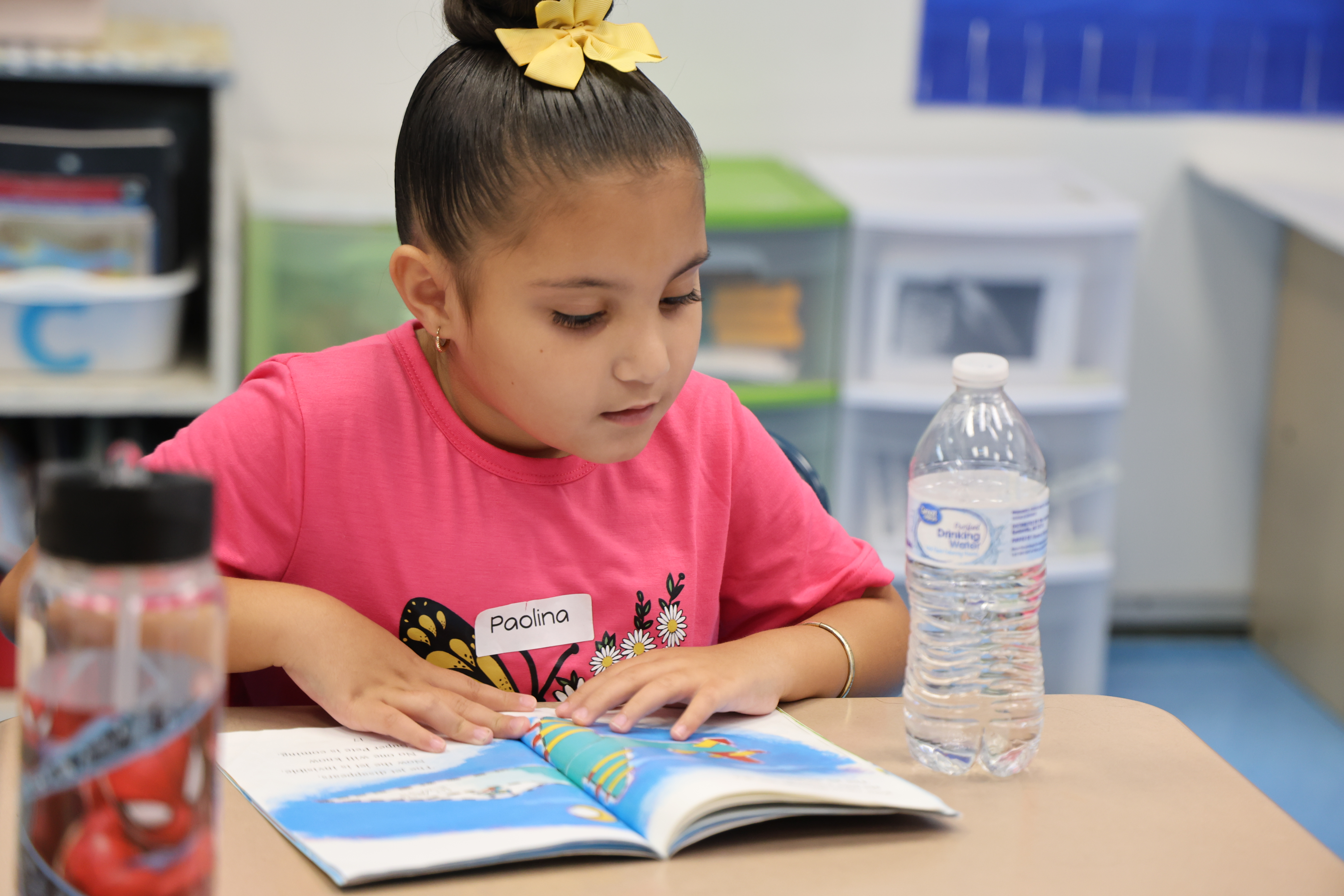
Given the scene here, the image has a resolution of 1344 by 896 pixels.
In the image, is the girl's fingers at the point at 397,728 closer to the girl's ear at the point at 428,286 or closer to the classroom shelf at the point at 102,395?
the girl's ear at the point at 428,286

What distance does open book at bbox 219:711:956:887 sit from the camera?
684mm

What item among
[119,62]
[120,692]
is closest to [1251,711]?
[119,62]

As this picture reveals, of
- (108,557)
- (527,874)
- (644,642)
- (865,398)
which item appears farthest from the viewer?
(865,398)

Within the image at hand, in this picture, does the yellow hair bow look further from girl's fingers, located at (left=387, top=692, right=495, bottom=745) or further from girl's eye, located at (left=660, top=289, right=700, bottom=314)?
girl's fingers, located at (left=387, top=692, right=495, bottom=745)

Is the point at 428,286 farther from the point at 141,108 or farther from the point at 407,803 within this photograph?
the point at 141,108

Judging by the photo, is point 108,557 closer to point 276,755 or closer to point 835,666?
point 276,755

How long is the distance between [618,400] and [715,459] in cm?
21

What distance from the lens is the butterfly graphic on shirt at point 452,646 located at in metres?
1.00

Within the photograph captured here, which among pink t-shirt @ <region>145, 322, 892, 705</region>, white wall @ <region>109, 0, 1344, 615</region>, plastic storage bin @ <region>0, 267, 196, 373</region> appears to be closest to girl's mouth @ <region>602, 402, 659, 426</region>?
pink t-shirt @ <region>145, 322, 892, 705</region>

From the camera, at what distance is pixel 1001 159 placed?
2.57 metres

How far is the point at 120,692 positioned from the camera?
51 cm

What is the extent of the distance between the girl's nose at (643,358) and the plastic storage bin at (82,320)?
129 cm

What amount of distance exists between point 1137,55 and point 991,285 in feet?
2.17

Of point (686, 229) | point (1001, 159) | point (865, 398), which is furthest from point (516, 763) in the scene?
point (1001, 159)
